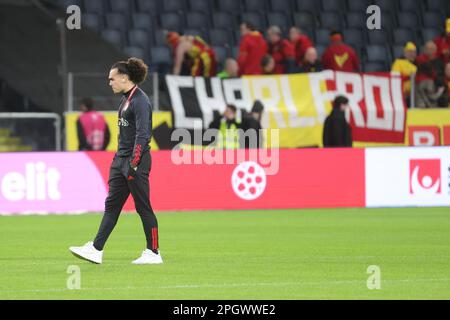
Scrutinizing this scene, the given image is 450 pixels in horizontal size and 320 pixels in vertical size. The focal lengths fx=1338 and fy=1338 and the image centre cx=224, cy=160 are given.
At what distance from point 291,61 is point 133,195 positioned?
14.8 meters

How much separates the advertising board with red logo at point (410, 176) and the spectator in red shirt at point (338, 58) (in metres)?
3.10

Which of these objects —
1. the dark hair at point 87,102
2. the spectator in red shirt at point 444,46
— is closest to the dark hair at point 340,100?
the spectator in red shirt at point 444,46

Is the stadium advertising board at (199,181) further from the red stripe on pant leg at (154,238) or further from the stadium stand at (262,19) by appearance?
the red stripe on pant leg at (154,238)

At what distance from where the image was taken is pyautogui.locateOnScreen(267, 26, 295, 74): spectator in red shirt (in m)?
28.7

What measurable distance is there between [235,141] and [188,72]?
2.47m

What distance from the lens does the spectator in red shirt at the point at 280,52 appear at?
2870 centimetres

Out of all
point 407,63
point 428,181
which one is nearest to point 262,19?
point 407,63

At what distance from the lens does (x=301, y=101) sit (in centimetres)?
2788

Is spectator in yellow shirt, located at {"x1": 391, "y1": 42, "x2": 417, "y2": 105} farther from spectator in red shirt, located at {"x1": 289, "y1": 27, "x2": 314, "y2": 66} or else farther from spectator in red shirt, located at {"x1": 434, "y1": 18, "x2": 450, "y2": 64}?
spectator in red shirt, located at {"x1": 289, "y1": 27, "x2": 314, "y2": 66}

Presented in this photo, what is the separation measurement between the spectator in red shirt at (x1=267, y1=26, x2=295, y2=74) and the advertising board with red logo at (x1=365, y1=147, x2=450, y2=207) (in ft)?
12.3

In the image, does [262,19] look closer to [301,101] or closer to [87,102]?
[301,101]

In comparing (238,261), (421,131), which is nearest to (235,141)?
(421,131)

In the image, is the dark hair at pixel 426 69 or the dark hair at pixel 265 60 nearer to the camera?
the dark hair at pixel 265 60
